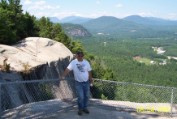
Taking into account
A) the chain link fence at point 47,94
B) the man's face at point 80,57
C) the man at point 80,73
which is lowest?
the chain link fence at point 47,94

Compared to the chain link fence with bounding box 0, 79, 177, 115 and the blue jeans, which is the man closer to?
the blue jeans

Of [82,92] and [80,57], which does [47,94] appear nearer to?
[82,92]

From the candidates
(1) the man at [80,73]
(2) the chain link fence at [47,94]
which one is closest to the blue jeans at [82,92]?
(1) the man at [80,73]

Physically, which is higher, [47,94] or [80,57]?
[80,57]

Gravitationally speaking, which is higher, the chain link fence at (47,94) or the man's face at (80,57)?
the man's face at (80,57)

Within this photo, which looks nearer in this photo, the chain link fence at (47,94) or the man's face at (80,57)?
the man's face at (80,57)

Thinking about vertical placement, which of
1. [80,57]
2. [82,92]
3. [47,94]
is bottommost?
[47,94]

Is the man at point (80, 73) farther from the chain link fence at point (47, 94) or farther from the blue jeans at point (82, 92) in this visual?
the chain link fence at point (47, 94)

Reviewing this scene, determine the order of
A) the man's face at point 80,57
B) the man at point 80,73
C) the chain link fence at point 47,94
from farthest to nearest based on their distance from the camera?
the chain link fence at point 47,94 → the man at point 80,73 → the man's face at point 80,57

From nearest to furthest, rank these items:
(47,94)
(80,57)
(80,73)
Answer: (80,57), (80,73), (47,94)

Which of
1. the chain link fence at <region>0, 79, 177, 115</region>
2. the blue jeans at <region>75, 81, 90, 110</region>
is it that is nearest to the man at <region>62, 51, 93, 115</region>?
the blue jeans at <region>75, 81, 90, 110</region>

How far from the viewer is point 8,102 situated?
1019 cm

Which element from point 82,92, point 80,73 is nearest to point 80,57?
point 80,73

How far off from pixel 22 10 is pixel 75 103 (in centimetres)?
1338
